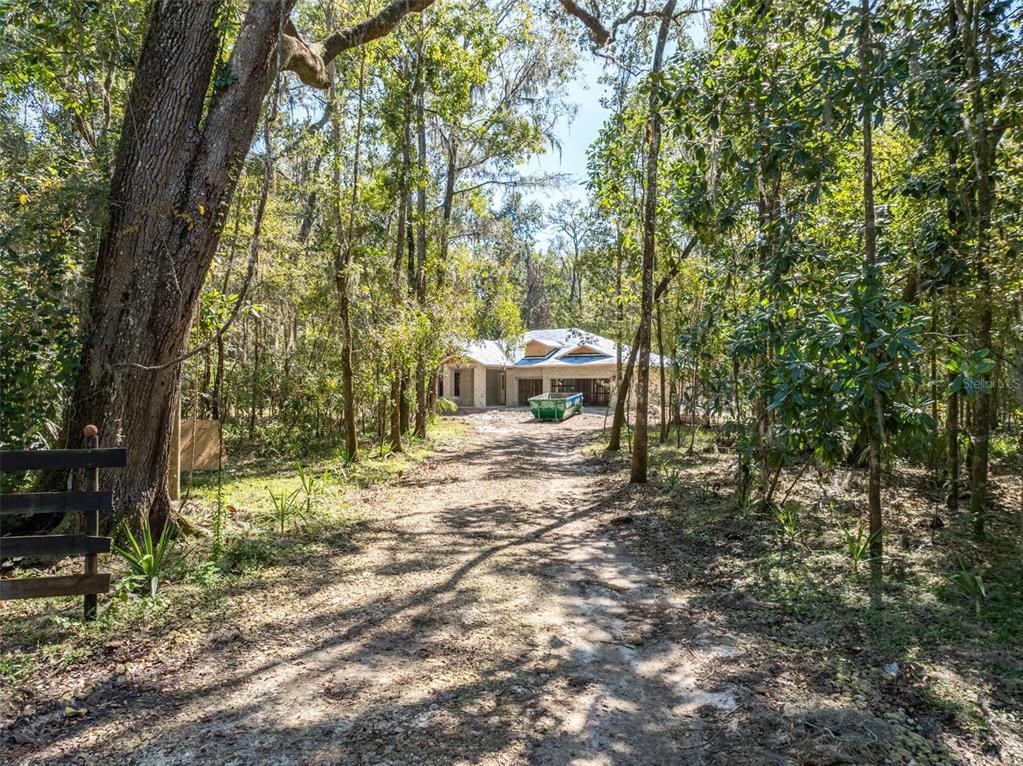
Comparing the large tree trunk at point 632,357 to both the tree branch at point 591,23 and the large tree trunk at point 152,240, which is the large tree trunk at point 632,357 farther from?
the large tree trunk at point 152,240

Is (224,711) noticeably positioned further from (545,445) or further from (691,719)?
(545,445)

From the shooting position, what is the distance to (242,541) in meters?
5.72

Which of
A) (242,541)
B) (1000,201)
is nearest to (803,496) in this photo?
(1000,201)

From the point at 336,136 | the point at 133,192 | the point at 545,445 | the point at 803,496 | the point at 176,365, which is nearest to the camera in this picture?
the point at 133,192

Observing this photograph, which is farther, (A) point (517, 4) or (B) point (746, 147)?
(A) point (517, 4)

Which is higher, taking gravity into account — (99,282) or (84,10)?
(84,10)

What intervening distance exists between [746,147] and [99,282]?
643cm

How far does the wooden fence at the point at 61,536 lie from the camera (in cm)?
365

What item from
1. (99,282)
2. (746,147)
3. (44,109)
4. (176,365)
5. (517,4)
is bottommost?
(176,365)

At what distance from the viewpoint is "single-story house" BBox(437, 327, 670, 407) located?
30.6m

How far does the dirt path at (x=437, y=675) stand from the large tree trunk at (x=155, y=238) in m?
2.04

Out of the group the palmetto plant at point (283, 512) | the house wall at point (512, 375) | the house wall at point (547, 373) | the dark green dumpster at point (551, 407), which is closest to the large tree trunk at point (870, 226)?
the palmetto plant at point (283, 512)

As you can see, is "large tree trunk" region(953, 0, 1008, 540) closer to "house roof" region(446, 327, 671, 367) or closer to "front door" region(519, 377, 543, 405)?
"house roof" region(446, 327, 671, 367)

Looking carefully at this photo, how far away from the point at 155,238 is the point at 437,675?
4.52 metres
